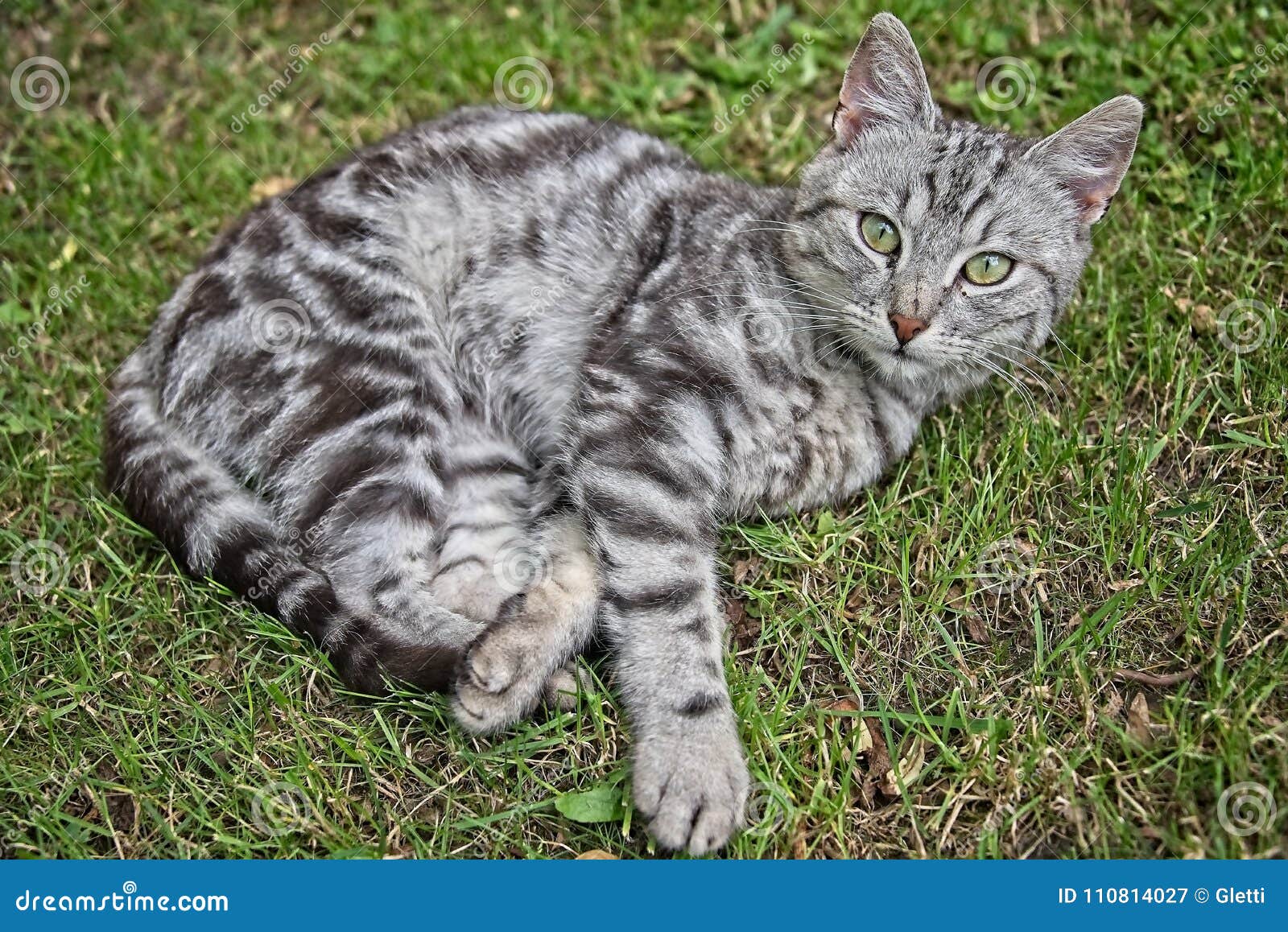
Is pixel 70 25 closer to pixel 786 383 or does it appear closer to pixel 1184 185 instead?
pixel 786 383

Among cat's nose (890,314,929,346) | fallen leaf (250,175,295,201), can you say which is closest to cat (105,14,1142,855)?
cat's nose (890,314,929,346)

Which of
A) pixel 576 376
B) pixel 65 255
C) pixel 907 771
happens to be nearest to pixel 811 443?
pixel 576 376

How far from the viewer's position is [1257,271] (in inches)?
147

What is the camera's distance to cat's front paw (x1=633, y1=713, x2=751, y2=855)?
107 inches

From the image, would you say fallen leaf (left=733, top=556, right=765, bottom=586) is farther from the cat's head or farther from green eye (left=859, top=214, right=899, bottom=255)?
green eye (left=859, top=214, right=899, bottom=255)

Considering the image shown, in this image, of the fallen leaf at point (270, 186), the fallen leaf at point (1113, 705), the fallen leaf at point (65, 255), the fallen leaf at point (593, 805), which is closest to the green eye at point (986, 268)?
the fallen leaf at point (1113, 705)

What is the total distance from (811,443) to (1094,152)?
4.02ft

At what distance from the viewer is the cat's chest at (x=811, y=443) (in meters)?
A: 3.20

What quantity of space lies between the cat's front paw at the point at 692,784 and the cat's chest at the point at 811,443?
785 mm

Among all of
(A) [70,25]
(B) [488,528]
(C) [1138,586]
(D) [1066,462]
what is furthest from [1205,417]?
(A) [70,25]

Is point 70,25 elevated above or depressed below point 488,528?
above

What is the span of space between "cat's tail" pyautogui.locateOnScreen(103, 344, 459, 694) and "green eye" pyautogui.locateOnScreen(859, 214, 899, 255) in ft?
5.79

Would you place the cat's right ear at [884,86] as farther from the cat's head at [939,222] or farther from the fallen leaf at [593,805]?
the fallen leaf at [593,805]

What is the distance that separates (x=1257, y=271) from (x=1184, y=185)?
507mm
